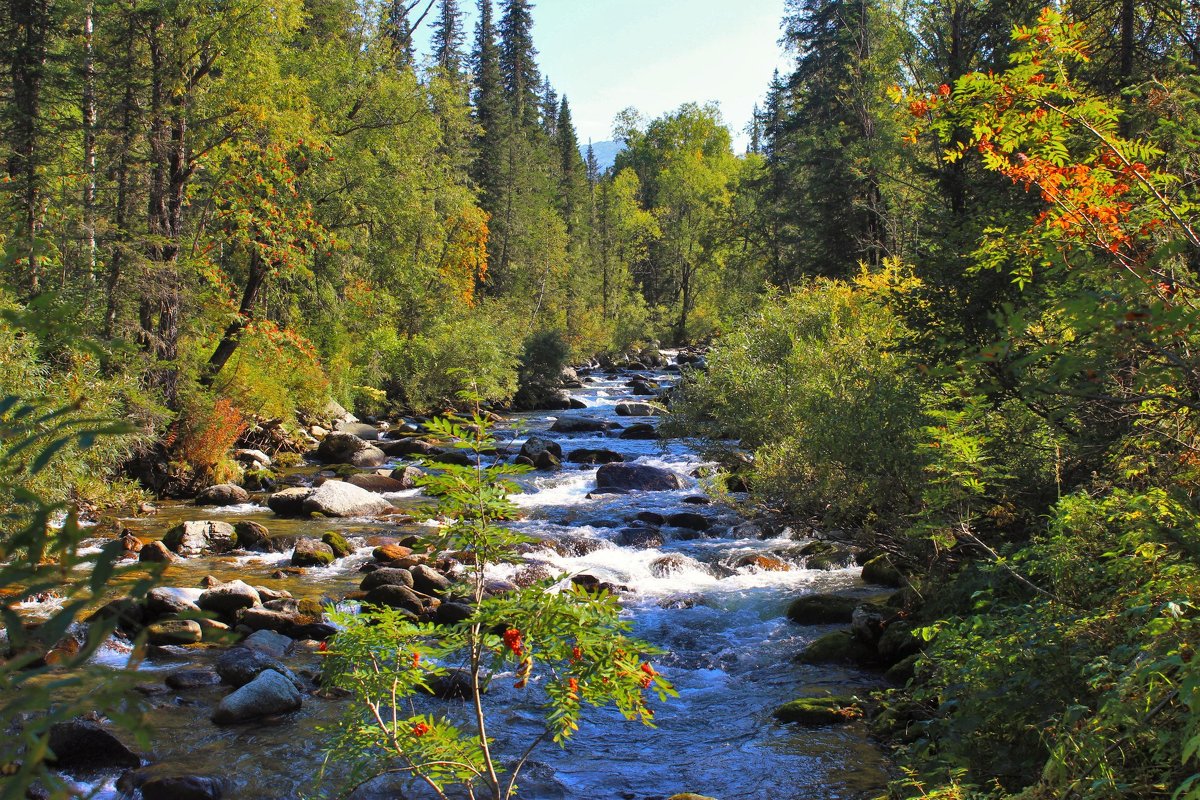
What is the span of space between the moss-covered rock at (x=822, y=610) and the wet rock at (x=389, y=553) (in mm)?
5507

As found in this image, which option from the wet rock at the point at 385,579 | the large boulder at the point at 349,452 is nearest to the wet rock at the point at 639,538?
the wet rock at the point at 385,579

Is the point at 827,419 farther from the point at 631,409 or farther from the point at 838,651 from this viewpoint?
the point at 631,409

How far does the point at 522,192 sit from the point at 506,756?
40.6 meters

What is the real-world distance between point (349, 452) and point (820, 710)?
14.0 meters

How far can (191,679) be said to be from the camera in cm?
784

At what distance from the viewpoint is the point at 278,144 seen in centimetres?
1605

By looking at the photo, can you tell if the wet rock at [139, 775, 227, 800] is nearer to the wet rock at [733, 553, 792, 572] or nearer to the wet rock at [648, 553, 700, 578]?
the wet rock at [648, 553, 700, 578]

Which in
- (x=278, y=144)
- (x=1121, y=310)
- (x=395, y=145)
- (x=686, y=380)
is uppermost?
(x=395, y=145)

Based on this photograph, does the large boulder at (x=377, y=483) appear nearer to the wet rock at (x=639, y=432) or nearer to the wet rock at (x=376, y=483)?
the wet rock at (x=376, y=483)

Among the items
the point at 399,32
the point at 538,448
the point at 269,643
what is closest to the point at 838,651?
the point at 269,643

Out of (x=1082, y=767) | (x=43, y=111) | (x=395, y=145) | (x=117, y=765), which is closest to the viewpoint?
(x=1082, y=767)

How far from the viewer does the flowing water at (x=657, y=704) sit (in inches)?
254

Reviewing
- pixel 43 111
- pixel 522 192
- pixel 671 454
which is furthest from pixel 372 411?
pixel 522 192

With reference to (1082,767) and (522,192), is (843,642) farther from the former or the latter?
(522,192)
